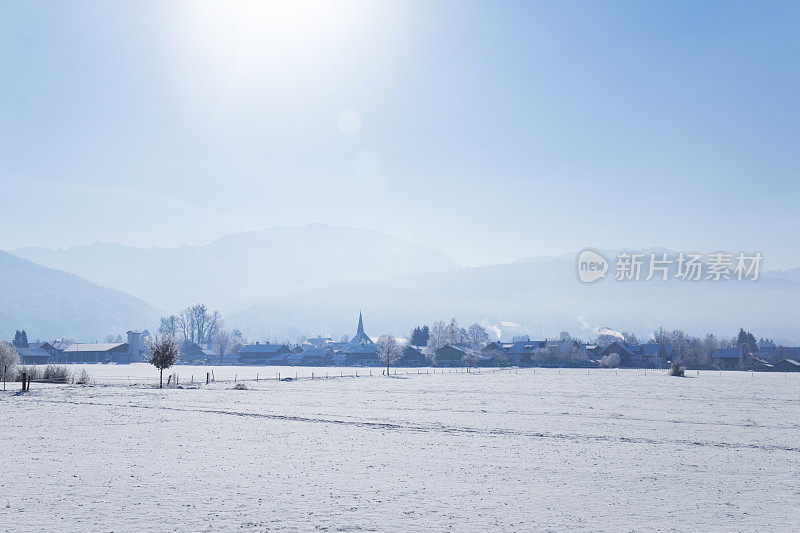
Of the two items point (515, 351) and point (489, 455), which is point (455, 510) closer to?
point (489, 455)

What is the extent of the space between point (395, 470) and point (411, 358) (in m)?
157

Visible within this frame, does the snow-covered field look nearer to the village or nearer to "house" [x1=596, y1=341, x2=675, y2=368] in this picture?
the village

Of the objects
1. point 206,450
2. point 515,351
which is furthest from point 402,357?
point 206,450

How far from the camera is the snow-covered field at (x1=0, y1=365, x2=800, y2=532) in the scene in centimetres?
1492

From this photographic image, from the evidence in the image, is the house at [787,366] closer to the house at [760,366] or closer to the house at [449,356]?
the house at [760,366]

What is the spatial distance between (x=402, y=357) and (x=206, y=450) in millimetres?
152143

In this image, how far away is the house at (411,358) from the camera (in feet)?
574

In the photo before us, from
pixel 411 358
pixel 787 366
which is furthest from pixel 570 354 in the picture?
pixel 787 366

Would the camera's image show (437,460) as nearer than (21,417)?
Yes

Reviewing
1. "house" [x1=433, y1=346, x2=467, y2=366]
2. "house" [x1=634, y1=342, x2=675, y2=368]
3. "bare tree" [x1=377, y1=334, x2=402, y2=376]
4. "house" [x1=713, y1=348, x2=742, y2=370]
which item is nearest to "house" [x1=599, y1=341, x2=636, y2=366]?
"house" [x1=634, y1=342, x2=675, y2=368]

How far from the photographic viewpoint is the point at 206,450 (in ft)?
80.6

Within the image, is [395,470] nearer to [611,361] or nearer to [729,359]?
[611,361]

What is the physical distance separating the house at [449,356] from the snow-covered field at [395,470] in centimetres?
13523

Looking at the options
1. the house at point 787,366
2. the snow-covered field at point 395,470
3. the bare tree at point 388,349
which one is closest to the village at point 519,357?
the house at point 787,366
